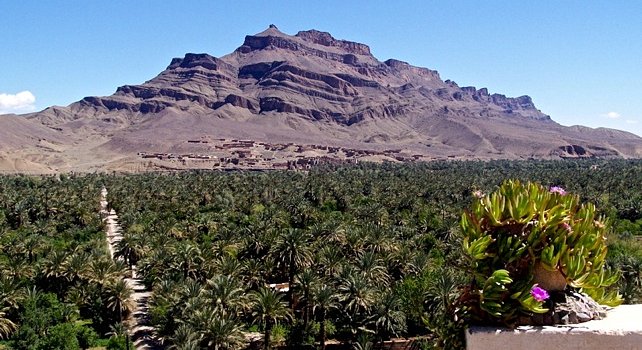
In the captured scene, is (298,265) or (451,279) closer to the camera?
(451,279)

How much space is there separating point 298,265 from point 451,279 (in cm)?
1408

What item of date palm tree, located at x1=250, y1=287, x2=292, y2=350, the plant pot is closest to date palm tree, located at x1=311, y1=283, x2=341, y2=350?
date palm tree, located at x1=250, y1=287, x2=292, y2=350

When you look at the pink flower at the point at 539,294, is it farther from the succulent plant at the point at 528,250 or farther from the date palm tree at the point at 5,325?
the date palm tree at the point at 5,325

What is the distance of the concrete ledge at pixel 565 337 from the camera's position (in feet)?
21.8

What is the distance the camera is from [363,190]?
105438 millimetres

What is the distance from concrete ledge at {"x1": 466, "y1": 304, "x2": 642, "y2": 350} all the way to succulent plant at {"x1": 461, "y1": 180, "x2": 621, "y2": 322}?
267 millimetres

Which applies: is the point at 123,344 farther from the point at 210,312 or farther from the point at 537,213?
the point at 537,213

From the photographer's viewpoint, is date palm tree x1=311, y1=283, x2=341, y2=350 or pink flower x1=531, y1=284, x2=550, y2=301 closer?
pink flower x1=531, y1=284, x2=550, y2=301

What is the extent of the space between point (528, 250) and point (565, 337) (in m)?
1.19

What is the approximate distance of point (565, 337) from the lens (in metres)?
6.71

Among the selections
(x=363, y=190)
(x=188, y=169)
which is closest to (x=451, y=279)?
(x=363, y=190)

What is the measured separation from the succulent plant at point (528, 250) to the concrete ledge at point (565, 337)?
27cm

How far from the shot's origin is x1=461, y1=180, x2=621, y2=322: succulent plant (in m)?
7.12

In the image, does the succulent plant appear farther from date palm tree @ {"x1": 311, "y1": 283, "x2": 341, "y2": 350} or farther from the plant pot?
date palm tree @ {"x1": 311, "y1": 283, "x2": 341, "y2": 350}
